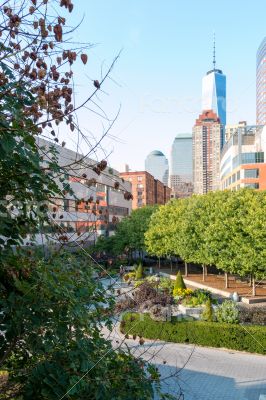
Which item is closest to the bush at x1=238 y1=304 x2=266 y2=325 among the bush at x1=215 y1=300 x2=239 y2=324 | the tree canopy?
the bush at x1=215 y1=300 x2=239 y2=324

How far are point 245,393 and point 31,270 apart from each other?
12199 mm

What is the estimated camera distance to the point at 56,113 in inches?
145

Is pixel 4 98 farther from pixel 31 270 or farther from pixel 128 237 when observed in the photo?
pixel 128 237

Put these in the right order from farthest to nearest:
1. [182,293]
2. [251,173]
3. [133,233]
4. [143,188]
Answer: [143,188] → [251,173] → [133,233] → [182,293]

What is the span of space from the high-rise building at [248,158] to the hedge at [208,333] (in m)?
56.6

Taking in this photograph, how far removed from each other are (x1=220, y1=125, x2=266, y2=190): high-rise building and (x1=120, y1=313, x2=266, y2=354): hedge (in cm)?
5665

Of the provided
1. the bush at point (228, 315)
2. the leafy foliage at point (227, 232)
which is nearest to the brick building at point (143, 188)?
the leafy foliage at point (227, 232)

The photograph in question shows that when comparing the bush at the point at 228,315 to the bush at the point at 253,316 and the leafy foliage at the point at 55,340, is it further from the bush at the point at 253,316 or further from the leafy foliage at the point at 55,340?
the leafy foliage at the point at 55,340

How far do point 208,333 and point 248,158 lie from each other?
6036 cm

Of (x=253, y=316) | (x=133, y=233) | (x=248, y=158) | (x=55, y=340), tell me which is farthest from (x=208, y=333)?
(x=248, y=158)

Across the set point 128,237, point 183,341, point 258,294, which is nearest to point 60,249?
point 183,341

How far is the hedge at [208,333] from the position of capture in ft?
59.2

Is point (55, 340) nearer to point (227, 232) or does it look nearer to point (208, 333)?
point (208, 333)

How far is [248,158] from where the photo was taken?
248 feet
